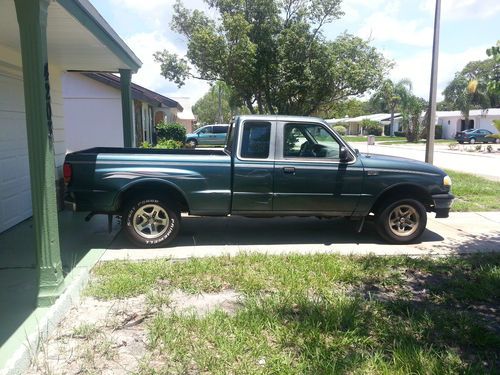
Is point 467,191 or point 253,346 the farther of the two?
point 467,191

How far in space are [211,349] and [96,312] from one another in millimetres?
1386

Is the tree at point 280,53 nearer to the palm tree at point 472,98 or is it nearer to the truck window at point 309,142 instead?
the truck window at point 309,142

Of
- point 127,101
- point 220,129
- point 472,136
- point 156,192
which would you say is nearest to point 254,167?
point 156,192

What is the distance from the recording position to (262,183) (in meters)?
6.47

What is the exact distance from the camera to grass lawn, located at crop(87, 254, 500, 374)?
11.5 ft

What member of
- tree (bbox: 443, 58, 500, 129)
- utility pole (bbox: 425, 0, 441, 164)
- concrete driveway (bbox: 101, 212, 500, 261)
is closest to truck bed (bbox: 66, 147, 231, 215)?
concrete driveway (bbox: 101, 212, 500, 261)

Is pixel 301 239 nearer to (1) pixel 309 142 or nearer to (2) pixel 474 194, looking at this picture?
(1) pixel 309 142

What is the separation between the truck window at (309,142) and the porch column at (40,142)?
3397mm

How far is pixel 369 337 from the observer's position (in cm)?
389

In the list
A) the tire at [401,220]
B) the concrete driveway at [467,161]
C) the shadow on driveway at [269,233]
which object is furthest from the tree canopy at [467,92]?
the tire at [401,220]

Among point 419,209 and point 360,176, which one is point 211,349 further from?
point 419,209

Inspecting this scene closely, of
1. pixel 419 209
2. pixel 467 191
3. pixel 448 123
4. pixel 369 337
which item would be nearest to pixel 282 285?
pixel 369 337

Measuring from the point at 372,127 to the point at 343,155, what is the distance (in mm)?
67852

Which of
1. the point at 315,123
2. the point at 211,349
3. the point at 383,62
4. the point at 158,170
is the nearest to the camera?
the point at 211,349
